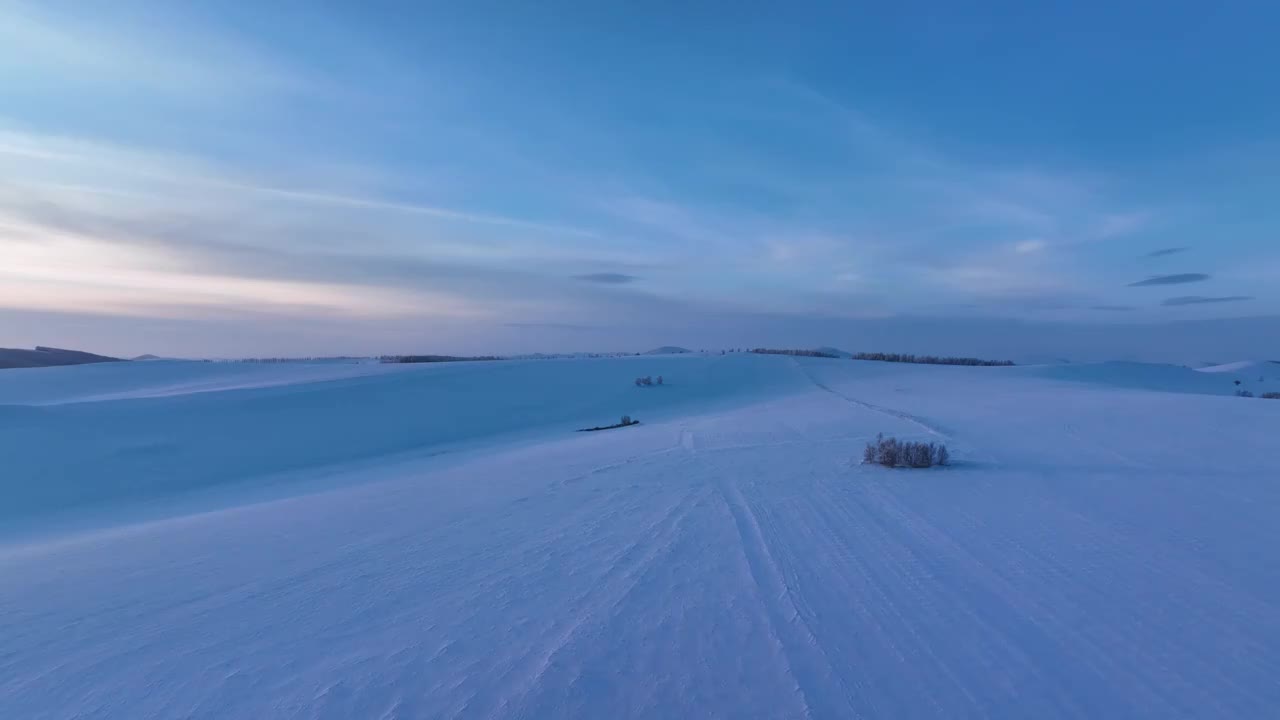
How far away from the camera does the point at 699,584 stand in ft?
11.6

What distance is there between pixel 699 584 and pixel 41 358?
40.1 m

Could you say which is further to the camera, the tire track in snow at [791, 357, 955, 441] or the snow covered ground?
the tire track in snow at [791, 357, 955, 441]

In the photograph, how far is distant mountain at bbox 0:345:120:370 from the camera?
29531mm

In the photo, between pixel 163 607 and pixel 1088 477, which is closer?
pixel 163 607

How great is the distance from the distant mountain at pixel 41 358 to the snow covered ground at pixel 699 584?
92.2 feet

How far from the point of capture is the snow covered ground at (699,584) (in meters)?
2.55

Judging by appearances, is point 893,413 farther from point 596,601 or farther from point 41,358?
point 41,358

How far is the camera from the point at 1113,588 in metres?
3.37

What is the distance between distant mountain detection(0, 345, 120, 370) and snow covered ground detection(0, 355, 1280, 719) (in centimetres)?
2810

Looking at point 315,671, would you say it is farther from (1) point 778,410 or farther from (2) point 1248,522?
(1) point 778,410

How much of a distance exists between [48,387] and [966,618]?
87.0 ft

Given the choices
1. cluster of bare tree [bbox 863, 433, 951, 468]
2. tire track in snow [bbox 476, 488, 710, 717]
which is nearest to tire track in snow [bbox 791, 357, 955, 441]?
cluster of bare tree [bbox 863, 433, 951, 468]

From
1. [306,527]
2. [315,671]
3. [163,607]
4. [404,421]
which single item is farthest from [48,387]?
[315,671]

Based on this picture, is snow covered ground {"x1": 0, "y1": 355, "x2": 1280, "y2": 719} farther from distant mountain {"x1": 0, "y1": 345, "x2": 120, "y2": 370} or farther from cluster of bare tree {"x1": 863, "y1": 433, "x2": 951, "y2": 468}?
distant mountain {"x1": 0, "y1": 345, "x2": 120, "y2": 370}
